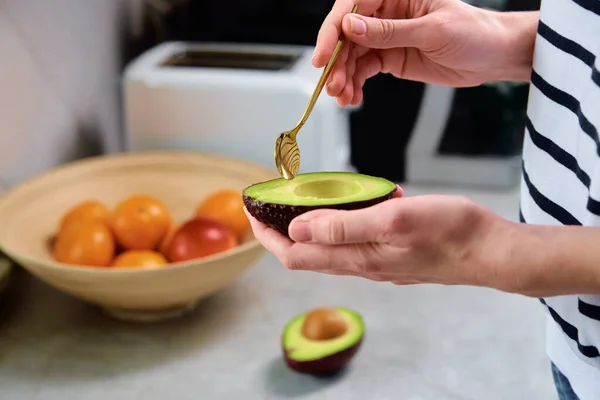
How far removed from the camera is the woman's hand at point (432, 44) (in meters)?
0.60

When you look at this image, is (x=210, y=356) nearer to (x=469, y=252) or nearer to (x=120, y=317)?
(x=120, y=317)

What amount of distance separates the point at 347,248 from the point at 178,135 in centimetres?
69

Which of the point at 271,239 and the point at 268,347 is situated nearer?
the point at 271,239

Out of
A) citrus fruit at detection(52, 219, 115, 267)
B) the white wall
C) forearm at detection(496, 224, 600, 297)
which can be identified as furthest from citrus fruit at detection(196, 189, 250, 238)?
forearm at detection(496, 224, 600, 297)

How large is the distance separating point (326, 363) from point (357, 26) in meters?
0.36

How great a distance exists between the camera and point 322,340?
30.4 inches

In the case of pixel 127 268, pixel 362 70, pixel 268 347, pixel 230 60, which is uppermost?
pixel 362 70

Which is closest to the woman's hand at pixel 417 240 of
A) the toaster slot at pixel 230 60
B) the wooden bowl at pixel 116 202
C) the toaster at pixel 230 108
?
the wooden bowl at pixel 116 202

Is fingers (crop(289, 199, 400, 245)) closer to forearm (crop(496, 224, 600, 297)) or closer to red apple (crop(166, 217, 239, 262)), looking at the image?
forearm (crop(496, 224, 600, 297))

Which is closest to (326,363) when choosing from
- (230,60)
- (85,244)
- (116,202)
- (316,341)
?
(316,341)

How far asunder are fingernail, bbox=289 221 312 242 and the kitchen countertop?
33 cm

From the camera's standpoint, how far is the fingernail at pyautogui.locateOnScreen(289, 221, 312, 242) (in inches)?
17.9

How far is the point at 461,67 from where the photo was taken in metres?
0.64

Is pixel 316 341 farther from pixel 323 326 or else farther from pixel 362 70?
pixel 362 70
